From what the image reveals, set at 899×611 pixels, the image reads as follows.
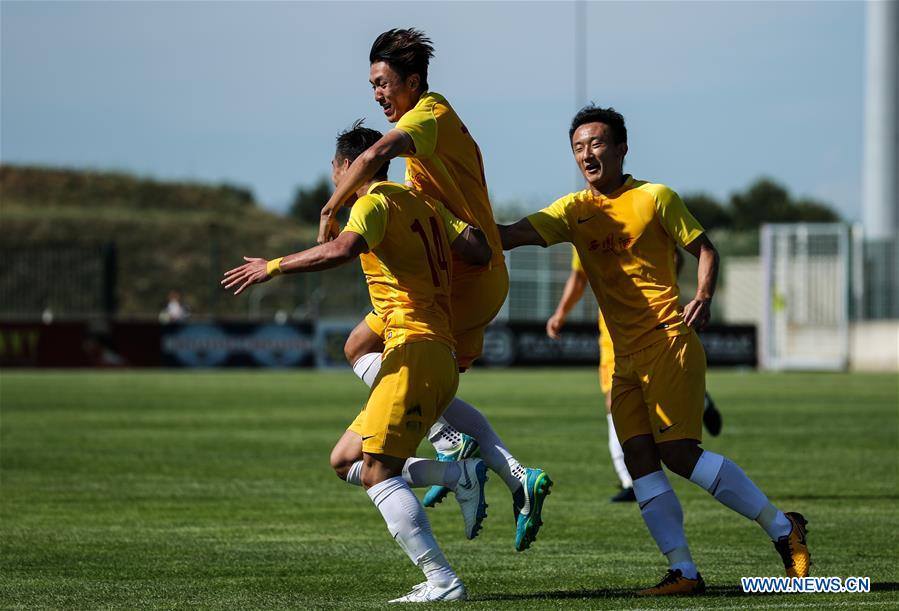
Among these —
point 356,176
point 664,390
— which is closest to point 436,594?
point 664,390

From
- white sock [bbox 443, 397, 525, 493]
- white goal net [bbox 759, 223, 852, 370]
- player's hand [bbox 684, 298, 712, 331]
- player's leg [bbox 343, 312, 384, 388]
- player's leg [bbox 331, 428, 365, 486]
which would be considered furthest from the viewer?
white goal net [bbox 759, 223, 852, 370]

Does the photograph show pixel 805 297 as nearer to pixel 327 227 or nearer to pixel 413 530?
pixel 413 530

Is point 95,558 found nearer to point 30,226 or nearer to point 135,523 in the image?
point 135,523

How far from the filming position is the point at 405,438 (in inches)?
275

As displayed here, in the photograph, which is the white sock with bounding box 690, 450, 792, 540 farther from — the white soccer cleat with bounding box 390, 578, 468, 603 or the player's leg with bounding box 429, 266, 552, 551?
the white soccer cleat with bounding box 390, 578, 468, 603

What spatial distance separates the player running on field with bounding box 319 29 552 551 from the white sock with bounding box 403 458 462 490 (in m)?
0.34

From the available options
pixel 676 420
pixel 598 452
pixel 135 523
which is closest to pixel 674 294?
pixel 676 420

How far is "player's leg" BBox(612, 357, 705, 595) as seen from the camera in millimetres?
7504

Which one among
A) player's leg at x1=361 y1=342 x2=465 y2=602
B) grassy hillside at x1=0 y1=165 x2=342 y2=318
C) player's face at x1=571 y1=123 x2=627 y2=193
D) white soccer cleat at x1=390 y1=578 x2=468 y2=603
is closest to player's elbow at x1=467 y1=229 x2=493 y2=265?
player's leg at x1=361 y1=342 x2=465 y2=602

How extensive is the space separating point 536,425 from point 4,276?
1852 inches

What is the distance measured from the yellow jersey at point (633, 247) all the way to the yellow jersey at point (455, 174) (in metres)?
0.34

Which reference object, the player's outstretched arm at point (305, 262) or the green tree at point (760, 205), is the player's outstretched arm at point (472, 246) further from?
the green tree at point (760, 205)

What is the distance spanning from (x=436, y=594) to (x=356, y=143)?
2.28 m

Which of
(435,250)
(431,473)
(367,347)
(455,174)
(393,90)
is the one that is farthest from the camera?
(367,347)
